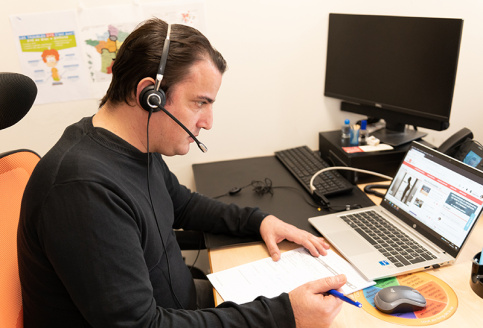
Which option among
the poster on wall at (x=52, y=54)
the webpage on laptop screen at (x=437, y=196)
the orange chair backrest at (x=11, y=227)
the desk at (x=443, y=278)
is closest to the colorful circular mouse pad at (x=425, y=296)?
the desk at (x=443, y=278)

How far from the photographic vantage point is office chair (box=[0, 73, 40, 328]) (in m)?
0.86

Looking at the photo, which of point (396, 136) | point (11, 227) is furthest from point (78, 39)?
point (396, 136)

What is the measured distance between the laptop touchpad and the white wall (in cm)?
71

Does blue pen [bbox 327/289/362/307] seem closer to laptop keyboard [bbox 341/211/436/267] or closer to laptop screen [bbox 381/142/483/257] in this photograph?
laptop keyboard [bbox 341/211/436/267]

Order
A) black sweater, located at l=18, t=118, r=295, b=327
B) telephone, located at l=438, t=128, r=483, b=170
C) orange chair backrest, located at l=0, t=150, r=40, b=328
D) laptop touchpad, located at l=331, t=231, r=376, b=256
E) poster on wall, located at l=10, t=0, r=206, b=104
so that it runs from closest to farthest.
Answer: black sweater, located at l=18, t=118, r=295, b=327
orange chair backrest, located at l=0, t=150, r=40, b=328
laptop touchpad, located at l=331, t=231, r=376, b=256
telephone, located at l=438, t=128, r=483, b=170
poster on wall, located at l=10, t=0, r=206, b=104

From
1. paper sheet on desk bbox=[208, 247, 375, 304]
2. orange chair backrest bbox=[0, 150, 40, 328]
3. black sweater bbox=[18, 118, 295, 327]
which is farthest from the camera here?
paper sheet on desk bbox=[208, 247, 375, 304]

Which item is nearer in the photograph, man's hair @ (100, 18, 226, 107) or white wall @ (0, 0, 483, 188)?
man's hair @ (100, 18, 226, 107)

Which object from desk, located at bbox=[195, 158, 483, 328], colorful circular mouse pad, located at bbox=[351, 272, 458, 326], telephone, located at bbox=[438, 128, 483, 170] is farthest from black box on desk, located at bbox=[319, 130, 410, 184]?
colorful circular mouse pad, located at bbox=[351, 272, 458, 326]

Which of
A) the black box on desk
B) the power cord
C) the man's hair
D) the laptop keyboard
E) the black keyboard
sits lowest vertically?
the power cord

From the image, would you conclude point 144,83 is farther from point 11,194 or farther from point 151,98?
point 11,194

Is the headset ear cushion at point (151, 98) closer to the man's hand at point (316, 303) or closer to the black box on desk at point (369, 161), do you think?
the man's hand at point (316, 303)

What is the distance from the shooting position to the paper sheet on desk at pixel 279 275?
100 centimetres

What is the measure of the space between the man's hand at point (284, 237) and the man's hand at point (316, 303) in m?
0.20

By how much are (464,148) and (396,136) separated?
32cm
